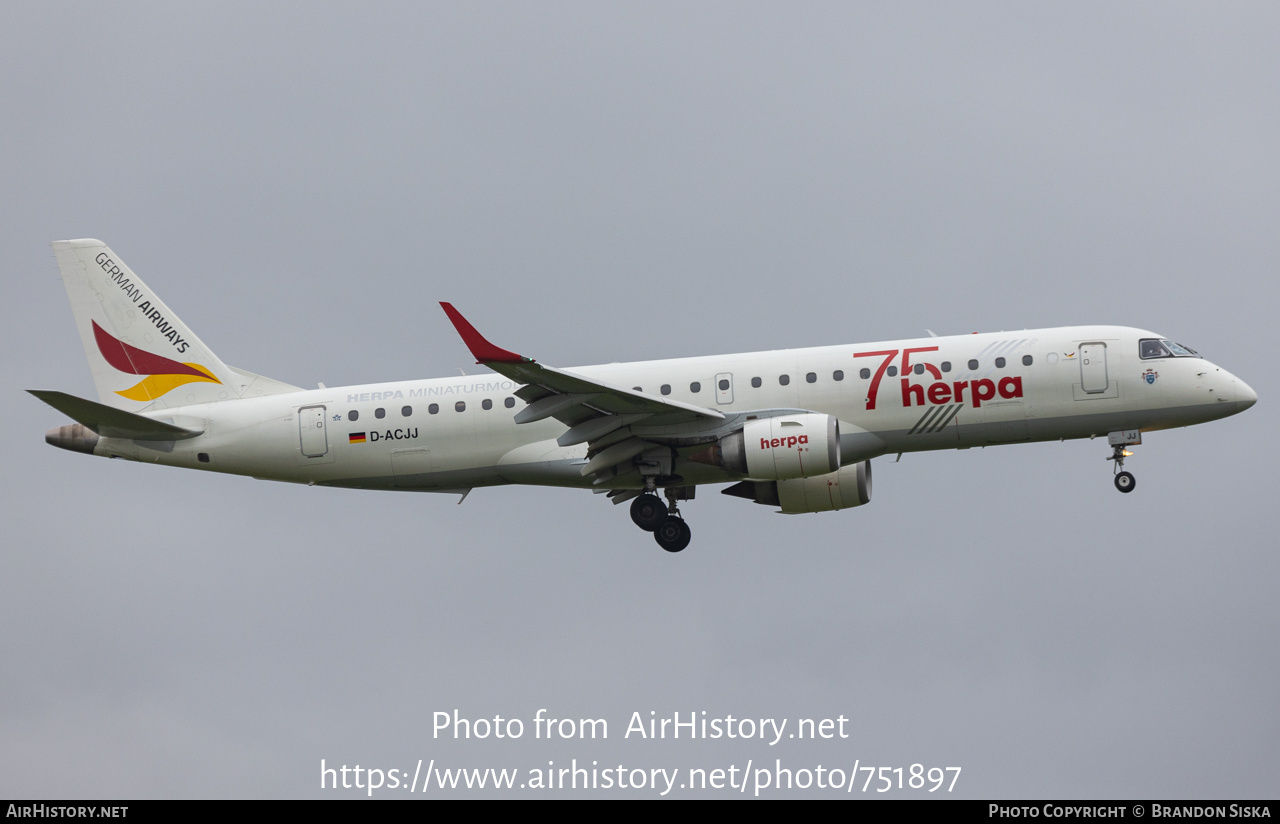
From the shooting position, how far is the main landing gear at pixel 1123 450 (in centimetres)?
3453

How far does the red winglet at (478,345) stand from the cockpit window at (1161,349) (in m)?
15.6

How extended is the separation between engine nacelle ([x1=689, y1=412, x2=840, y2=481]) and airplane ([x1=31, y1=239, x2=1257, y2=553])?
44mm

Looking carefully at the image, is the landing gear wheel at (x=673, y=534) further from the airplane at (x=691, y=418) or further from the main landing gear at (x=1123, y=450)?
the main landing gear at (x=1123, y=450)

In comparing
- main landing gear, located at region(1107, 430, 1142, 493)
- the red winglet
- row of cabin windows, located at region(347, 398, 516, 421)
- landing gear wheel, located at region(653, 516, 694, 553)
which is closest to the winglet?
the red winglet

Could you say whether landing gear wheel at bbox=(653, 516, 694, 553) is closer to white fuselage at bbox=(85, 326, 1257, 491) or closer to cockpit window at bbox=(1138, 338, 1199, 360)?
white fuselage at bbox=(85, 326, 1257, 491)

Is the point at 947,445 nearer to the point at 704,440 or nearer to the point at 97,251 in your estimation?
the point at 704,440

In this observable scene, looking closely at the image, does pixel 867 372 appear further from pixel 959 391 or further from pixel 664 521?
pixel 664 521

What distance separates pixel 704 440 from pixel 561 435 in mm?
3867

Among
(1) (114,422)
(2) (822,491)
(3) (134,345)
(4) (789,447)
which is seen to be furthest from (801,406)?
(3) (134,345)

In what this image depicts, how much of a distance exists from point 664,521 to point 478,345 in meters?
8.61

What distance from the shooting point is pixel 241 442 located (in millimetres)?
37562

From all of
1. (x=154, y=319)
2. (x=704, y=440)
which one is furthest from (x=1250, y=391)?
(x=154, y=319)

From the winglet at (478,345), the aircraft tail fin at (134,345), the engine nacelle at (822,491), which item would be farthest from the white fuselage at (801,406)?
the winglet at (478,345)

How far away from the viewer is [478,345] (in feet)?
100
